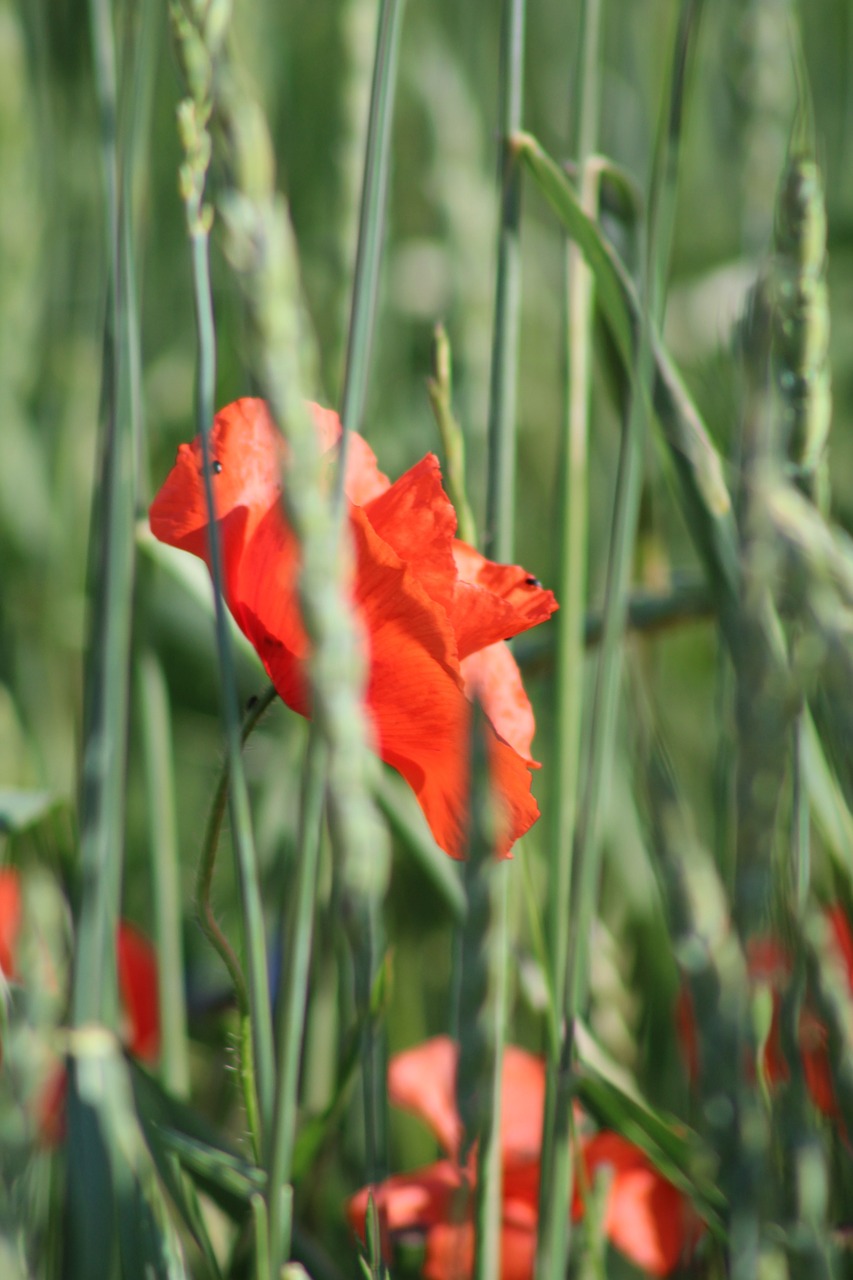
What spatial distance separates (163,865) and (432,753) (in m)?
0.15

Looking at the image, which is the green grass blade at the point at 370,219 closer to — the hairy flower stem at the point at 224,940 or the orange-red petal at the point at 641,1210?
the hairy flower stem at the point at 224,940

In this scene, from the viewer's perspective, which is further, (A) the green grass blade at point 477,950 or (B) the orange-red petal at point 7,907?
(B) the orange-red petal at point 7,907

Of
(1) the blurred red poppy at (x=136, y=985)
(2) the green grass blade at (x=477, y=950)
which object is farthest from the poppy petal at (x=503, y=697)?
(1) the blurred red poppy at (x=136, y=985)

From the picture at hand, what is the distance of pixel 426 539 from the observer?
0.85ft

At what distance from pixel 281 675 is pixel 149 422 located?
48 centimetres

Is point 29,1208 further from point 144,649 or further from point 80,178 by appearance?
point 80,178

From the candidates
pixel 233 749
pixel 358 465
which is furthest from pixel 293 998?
pixel 358 465

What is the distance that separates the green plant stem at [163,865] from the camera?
1.17 ft

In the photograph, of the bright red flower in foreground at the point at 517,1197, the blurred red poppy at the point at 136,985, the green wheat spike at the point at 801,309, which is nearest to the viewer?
the green wheat spike at the point at 801,309

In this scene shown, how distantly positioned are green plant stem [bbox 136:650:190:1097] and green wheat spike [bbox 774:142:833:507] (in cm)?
20

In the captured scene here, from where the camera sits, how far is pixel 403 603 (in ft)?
0.80

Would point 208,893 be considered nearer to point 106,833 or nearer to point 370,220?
point 106,833

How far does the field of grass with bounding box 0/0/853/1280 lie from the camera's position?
0.17m

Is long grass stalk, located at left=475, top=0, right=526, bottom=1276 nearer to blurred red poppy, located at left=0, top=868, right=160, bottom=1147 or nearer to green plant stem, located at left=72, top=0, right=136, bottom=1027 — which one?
green plant stem, located at left=72, top=0, right=136, bottom=1027
